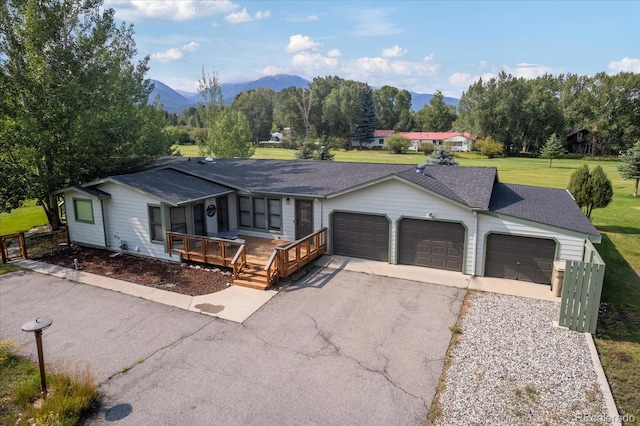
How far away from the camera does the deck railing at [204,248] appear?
44.2 feet

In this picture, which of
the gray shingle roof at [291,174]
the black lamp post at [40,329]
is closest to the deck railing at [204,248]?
the gray shingle roof at [291,174]

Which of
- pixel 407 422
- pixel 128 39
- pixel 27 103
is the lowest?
pixel 407 422

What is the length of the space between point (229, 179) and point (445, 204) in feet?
30.3

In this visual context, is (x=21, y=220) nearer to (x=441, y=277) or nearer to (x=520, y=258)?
(x=441, y=277)

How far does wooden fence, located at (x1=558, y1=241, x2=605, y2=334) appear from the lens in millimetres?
9266

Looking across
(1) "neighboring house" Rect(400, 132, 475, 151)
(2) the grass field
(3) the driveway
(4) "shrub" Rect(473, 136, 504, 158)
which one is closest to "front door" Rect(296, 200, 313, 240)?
(3) the driveway

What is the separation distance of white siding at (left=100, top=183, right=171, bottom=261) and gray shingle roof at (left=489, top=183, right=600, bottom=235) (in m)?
11.8

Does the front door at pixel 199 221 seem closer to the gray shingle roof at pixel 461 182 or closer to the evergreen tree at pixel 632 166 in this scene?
the gray shingle roof at pixel 461 182

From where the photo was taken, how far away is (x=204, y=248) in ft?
45.4

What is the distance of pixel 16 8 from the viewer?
15852 mm

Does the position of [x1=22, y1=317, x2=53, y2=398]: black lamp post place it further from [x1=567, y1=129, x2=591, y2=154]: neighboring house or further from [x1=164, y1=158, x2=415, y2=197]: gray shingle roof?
[x1=567, y1=129, x2=591, y2=154]: neighboring house

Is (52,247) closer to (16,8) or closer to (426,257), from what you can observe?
(16,8)

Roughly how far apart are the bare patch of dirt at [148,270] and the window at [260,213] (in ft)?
11.2

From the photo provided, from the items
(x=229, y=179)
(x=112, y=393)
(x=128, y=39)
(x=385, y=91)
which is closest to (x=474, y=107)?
(x=385, y=91)
